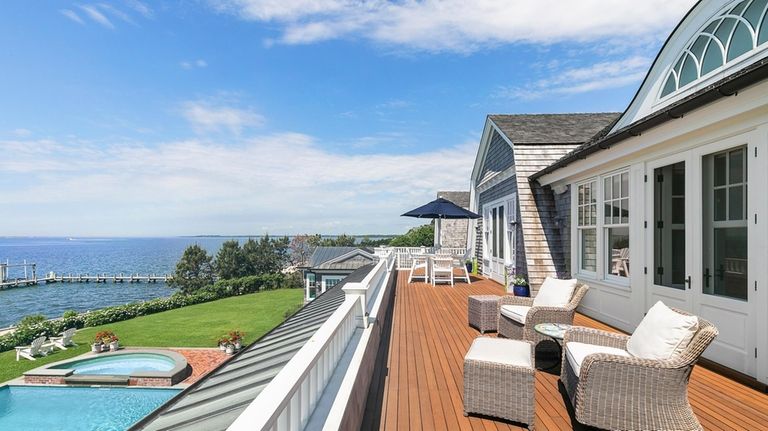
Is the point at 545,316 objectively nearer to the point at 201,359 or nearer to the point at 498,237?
the point at 498,237

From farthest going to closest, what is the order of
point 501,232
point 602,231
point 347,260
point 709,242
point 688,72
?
point 347,260 < point 501,232 < point 602,231 < point 688,72 < point 709,242

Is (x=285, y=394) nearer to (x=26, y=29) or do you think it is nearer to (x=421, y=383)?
(x=421, y=383)

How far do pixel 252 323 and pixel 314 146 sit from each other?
1143 centimetres

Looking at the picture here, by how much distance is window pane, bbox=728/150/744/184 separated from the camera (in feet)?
11.3

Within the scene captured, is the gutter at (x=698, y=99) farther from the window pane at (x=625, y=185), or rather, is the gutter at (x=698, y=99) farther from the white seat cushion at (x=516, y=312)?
the white seat cushion at (x=516, y=312)

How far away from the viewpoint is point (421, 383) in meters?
3.36

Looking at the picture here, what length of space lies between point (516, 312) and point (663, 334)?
1850 millimetres

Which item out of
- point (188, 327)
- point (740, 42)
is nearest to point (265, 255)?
point (188, 327)

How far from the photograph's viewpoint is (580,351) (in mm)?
2871

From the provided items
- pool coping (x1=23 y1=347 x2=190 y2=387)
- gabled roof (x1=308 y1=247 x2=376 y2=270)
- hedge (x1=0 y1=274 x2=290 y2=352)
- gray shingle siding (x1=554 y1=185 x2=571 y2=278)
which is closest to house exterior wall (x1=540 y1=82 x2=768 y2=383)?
gray shingle siding (x1=554 y1=185 x2=571 y2=278)

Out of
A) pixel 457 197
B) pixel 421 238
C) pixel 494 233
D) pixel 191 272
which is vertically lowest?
pixel 191 272

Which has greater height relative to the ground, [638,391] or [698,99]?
[698,99]

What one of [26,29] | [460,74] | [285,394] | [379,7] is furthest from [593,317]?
[26,29]

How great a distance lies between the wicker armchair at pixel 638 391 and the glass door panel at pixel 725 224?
5.31ft
